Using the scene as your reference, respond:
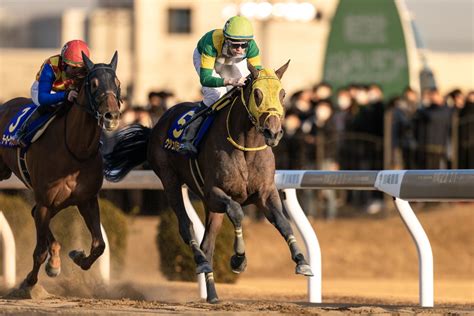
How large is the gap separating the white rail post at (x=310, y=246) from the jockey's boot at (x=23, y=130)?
1877 millimetres

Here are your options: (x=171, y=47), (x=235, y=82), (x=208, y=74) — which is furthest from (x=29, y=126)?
(x=171, y=47)

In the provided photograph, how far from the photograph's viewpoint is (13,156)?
33.7 feet

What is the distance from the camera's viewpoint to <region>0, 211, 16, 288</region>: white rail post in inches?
458

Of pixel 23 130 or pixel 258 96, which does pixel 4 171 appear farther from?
pixel 258 96

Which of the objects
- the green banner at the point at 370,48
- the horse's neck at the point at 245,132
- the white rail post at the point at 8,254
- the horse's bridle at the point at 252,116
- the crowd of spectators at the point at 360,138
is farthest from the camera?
the green banner at the point at 370,48

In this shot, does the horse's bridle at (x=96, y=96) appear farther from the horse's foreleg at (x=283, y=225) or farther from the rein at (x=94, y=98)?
the horse's foreleg at (x=283, y=225)

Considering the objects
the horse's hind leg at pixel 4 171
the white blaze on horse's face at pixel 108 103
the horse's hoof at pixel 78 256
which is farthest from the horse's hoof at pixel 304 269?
the horse's hind leg at pixel 4 171

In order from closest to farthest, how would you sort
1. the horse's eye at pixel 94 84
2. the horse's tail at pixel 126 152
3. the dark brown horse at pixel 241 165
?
1. the dark brown horse at pixel 241 165
2. the horse's eye at pixel 94 84
3. the horse's tail at pixel 126 152

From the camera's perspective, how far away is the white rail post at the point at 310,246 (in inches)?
376

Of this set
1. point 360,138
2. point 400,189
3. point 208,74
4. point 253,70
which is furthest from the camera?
point 360,138

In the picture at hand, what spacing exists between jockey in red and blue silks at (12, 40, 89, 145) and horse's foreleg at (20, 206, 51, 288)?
59 centimetres

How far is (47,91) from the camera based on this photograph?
31.8 ft

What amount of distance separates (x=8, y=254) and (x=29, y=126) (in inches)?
83.3

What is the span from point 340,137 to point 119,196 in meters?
2.62
